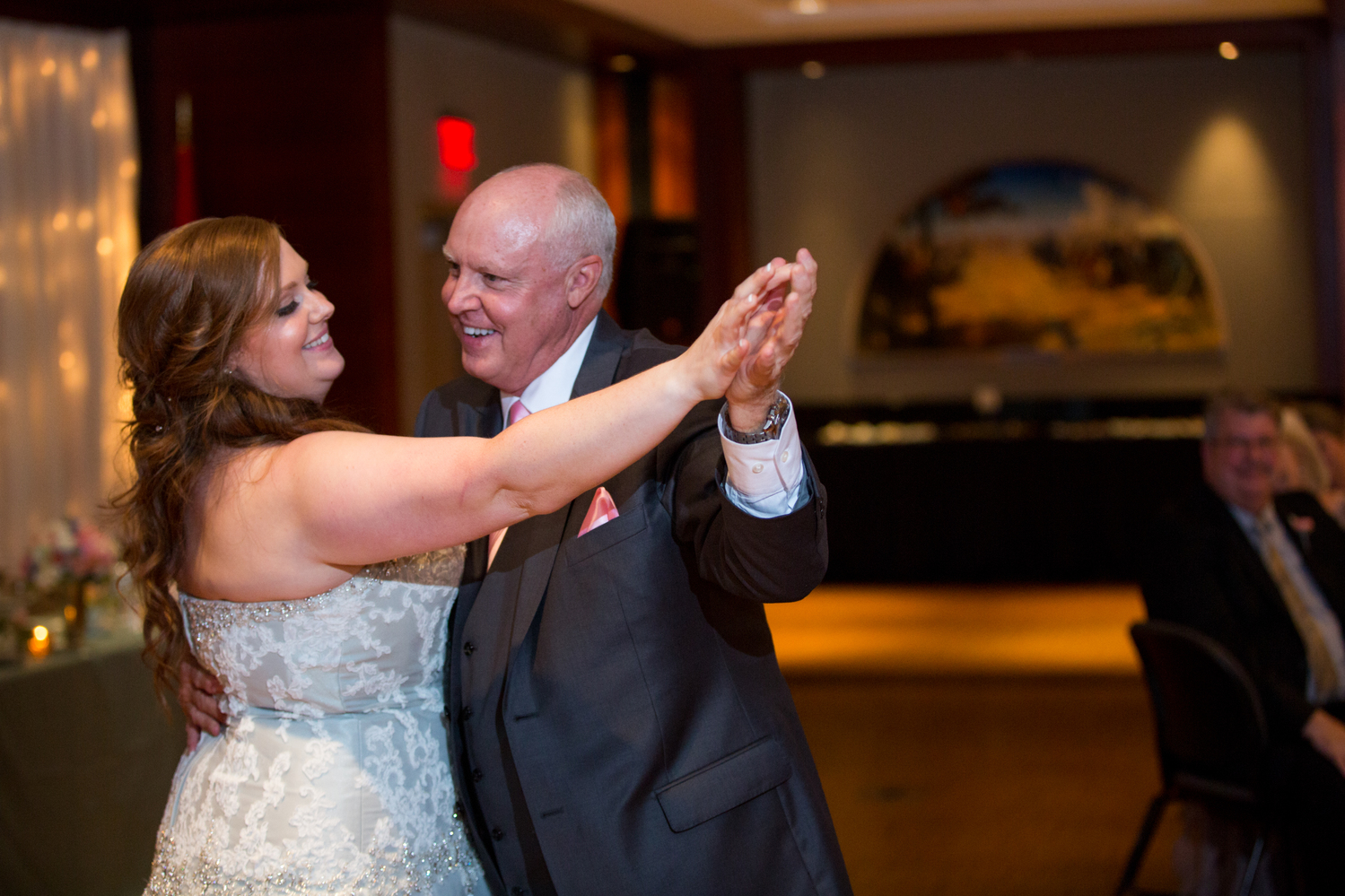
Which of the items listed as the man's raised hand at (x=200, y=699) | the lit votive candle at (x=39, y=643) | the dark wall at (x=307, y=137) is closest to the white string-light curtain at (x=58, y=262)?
the dark wall at (x=307, y=137)

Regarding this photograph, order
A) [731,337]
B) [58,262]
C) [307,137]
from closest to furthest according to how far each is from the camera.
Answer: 1. [731,337]
2. [58,262]
3. [307,137]

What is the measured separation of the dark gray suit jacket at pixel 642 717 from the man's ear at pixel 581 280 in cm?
33

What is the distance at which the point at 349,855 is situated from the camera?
185cm

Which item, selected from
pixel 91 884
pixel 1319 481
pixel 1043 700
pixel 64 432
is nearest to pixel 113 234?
pixel 64 432

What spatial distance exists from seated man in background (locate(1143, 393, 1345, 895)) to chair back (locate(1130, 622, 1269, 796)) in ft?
0.32

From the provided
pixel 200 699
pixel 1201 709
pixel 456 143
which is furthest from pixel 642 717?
pixel 456 143

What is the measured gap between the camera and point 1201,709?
327 cm

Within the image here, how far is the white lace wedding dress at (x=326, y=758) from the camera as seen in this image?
1853 mm

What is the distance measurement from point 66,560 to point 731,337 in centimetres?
285

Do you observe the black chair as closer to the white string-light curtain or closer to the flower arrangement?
the flower arrangement

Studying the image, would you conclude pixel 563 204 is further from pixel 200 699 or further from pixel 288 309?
pixel 200 699

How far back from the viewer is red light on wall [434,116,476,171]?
7.71 metres

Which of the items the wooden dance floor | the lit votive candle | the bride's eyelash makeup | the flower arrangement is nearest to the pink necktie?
→ the bride's eyelash makeup

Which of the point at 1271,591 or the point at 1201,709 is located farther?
the point at 1271,591
